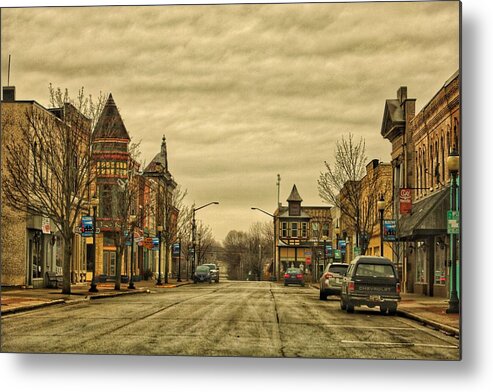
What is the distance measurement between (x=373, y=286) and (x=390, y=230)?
22.4ft

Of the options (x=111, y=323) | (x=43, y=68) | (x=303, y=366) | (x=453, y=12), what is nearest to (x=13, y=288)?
(x=111, y=323)

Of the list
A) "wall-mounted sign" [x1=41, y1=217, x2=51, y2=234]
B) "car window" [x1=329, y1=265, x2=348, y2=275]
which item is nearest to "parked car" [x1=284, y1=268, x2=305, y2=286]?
"car window" [x1=329, y1=265, x2=348, y2=275]

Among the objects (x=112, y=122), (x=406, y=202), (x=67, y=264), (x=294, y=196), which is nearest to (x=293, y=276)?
(x=406, y=202)

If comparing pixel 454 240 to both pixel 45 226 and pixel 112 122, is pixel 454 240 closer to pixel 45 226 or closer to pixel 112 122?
pixel 112 122

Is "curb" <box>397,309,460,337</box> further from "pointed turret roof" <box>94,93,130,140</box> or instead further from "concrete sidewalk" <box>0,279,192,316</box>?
"pointed turret roof" <box>94,93,130,140</box>

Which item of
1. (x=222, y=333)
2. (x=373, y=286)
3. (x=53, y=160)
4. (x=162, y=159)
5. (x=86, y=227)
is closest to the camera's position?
(x=222, y=333)

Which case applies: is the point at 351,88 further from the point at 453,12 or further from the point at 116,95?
the point at 116,95

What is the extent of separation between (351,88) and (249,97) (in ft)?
6.88

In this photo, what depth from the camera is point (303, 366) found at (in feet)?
58.6

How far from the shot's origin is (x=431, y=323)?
21672mm

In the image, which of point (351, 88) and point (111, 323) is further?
point (111, 323)

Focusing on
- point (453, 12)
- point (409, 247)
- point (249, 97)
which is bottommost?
point (409, 247)

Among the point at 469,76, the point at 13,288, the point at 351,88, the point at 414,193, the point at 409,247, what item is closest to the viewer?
the point at 469,76

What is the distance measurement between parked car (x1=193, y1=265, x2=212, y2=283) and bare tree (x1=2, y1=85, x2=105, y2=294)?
9283 mm
